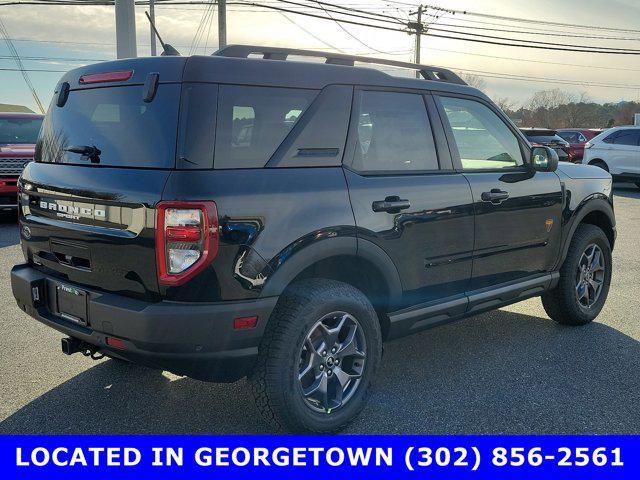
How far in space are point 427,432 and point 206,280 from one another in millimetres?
1480

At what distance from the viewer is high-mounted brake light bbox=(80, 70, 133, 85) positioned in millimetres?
3151

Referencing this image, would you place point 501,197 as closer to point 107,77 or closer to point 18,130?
point 107,77

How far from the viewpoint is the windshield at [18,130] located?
1100 centimetres

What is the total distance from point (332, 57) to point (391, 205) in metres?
0.91

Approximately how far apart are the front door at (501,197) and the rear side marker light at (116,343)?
224cm

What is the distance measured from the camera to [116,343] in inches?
114

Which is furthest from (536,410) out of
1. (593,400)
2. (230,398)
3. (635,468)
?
(230,398)

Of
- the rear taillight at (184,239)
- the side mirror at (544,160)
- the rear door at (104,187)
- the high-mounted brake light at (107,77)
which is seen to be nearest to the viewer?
the rear taillight at (184,239)

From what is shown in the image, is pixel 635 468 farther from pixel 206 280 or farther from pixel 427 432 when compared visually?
pixel 206 280

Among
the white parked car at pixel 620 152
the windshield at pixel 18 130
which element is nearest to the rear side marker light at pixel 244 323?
the windshield at pixel 18 130

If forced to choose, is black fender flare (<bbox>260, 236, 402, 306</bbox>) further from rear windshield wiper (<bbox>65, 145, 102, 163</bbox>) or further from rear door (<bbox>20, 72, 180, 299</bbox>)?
rear windshield wiper (<bbox>65, 145, 102, 163</bbox>)

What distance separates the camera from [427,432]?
3.35m

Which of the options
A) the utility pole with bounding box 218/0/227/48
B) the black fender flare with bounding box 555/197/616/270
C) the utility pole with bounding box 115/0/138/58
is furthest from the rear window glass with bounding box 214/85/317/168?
the utility pole with bounding box 218/0/227/48

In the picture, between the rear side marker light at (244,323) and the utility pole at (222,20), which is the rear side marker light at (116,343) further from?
the utility pole at (222,20)
